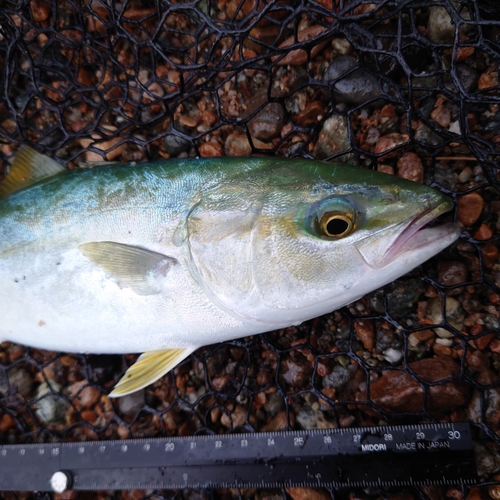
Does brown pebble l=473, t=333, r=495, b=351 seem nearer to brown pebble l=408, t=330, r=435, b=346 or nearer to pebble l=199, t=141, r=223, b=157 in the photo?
brown pebble l=408, t=330, r=435, b=346

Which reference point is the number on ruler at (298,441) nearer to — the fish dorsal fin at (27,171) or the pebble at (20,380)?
the pebble at (20,380)

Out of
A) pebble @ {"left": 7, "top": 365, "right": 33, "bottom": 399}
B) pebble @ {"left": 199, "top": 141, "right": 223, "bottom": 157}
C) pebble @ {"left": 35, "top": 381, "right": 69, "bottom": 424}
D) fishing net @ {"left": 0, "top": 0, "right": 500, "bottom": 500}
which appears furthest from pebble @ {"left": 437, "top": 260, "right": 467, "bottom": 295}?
pebble @ {"left": 7, "top": 365, "right": 33, "bottom": 399}

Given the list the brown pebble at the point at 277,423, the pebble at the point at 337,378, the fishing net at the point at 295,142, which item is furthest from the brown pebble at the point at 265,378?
the pebble at the point at 337,378

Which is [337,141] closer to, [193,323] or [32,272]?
[193,323]

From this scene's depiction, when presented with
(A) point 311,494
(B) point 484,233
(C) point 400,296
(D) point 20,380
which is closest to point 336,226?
(C) point 400,296

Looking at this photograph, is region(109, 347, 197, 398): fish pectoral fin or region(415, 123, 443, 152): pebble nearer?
region(109, 347, 197, 398): fish pectoral fin

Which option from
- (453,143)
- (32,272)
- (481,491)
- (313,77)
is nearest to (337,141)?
(313,77)

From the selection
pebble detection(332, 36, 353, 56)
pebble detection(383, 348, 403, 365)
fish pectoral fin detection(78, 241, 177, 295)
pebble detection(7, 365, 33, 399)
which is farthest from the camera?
pebble detection(7, 365, 33, 399)
